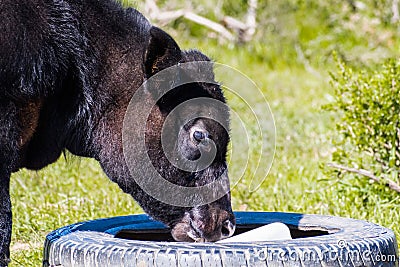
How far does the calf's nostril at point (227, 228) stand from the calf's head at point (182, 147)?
0.04 meters

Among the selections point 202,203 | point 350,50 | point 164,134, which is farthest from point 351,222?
point 350,50

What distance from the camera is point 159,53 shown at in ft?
13.3

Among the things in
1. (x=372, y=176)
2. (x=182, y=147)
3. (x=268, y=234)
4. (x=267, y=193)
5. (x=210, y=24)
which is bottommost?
(x=268, y=234)

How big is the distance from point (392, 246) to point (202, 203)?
1023 mm

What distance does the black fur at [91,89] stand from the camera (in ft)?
12.8

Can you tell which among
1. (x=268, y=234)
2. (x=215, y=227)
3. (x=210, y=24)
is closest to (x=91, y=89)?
(x=215, y=227)

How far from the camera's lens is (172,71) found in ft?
13.4

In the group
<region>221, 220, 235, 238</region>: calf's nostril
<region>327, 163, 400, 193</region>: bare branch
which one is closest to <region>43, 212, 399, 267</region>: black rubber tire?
<region>221, 220, 235, 238</region>: calf's nostril

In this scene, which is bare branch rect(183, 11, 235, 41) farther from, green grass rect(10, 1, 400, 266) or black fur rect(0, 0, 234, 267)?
black fur rect(0, 0, 234, 267)

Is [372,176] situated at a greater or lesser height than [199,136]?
greater

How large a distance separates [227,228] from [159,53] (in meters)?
0.98

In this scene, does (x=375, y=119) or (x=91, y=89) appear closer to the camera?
(x=91, y=89)

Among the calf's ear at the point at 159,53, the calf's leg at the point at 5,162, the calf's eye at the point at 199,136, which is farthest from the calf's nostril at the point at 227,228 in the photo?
the calf's leg at the point at 5,162

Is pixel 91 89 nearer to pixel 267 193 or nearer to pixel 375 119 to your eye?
pixel 375 119
